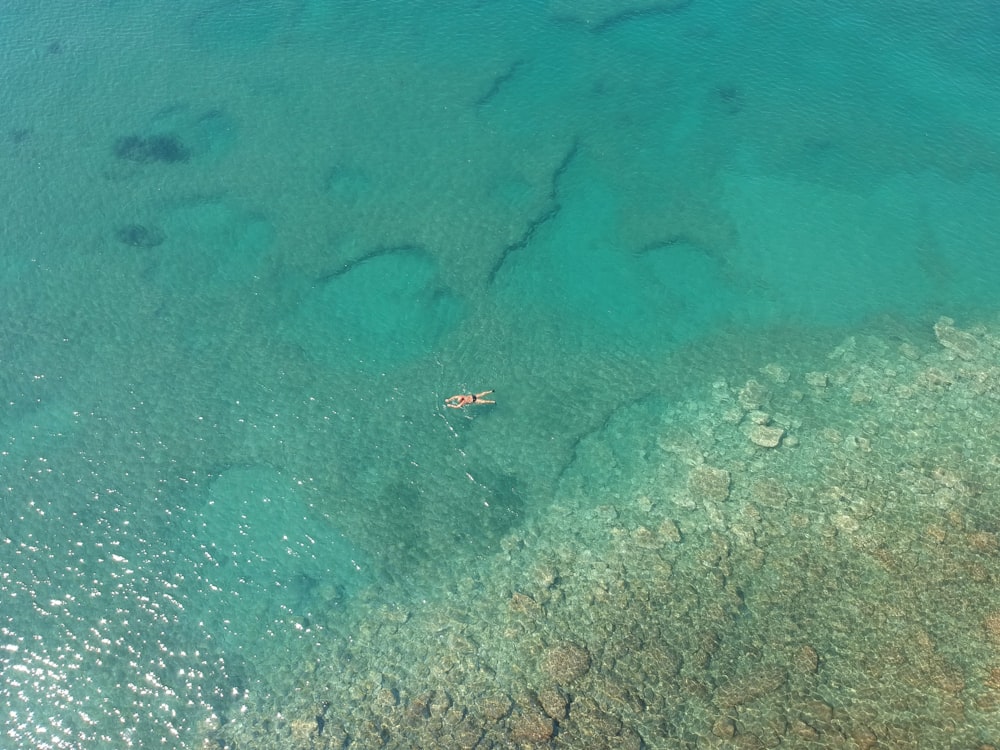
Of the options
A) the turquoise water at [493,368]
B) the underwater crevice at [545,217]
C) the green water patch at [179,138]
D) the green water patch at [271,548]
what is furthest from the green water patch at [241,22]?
the green water patch at [271,548]

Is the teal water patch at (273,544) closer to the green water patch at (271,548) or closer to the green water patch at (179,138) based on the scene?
the green water patch at (271,548)

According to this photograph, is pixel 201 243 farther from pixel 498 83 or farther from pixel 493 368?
pixel 498 83

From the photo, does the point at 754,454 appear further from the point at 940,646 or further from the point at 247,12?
the point at 247,12

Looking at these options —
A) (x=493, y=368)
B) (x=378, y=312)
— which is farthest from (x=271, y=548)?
(x=378, y=312)

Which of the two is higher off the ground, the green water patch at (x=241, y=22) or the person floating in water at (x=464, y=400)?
the green water patch at (x=241, y=22)

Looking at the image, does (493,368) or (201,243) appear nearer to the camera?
(493,368)

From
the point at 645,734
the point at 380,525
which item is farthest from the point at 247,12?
the point at 645,734
